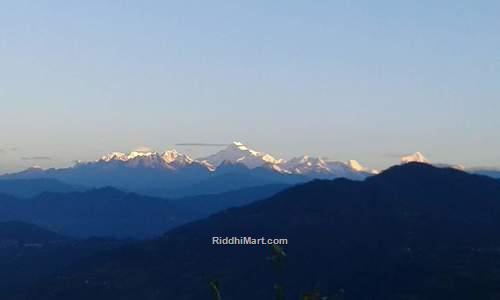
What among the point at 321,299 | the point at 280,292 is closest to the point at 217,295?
the point at 280,292

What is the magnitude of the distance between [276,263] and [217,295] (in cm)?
212

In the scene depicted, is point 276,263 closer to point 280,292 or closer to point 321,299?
point 280,292

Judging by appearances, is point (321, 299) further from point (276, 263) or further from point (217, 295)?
point (217, 295)

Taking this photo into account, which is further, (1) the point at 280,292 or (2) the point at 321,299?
(2) the point at 321,299

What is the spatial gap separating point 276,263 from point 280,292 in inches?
36.2

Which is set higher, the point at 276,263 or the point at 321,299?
the point at 276,263

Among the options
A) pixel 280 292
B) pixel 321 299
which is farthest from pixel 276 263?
pixel 321 299

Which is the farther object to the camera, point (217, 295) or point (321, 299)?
point (321, 299)

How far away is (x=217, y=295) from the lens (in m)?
20.4

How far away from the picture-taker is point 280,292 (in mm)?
20703

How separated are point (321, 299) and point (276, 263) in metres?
2.51

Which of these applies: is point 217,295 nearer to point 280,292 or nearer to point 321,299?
point 280,292

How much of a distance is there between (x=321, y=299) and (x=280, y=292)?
2.33m
